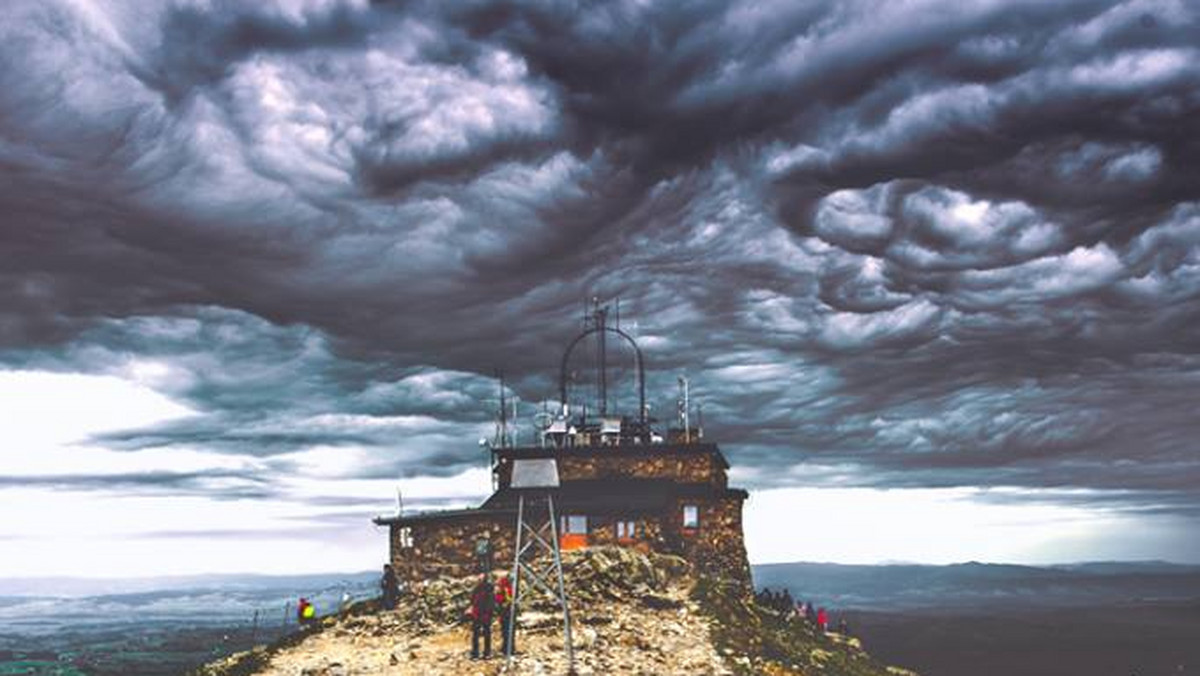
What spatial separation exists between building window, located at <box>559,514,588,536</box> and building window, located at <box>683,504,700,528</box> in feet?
17.0

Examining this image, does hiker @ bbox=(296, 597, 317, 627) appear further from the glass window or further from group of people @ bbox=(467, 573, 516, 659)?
the glass window

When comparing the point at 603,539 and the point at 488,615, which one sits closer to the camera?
the point at 488,615

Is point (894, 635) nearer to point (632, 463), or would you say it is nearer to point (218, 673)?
point (632, 463)

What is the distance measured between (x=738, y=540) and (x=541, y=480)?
1944cm

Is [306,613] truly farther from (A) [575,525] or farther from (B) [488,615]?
(A) [575,525]

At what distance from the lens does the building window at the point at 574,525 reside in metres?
47.4

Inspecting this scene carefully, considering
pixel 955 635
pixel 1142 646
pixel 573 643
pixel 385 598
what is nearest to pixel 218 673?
pixel 385 598

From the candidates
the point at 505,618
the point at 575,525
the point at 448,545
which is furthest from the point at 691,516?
the point at 505,618

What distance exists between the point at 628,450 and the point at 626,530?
16.9 ft

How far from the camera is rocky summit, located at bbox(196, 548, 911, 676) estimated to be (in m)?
30.2

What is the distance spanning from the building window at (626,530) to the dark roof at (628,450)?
4751mm

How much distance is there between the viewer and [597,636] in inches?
1277

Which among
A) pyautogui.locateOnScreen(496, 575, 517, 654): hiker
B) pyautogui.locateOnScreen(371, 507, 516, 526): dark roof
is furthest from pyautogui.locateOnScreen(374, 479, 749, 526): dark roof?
pyautogui.locateOnScreen(496, 575, 517, 654): hiker

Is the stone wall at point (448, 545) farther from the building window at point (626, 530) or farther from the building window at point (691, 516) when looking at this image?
the building window at point (691, 516)
